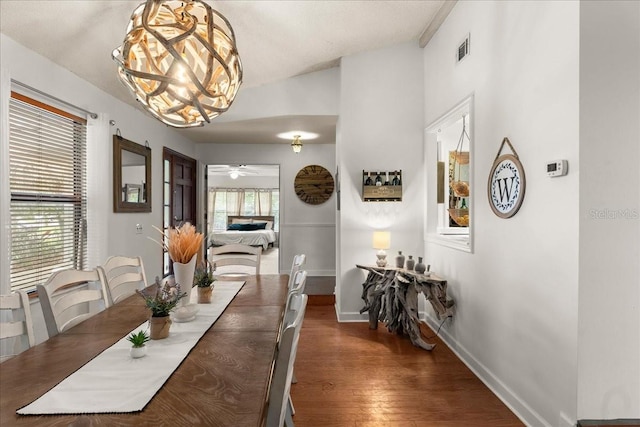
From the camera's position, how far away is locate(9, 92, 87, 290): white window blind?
2.66m

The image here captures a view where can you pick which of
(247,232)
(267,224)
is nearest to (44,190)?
(247,232)

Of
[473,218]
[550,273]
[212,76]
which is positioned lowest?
[550,273]

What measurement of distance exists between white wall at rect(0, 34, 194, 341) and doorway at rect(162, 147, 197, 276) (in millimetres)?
305

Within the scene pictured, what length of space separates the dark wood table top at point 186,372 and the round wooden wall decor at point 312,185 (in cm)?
480

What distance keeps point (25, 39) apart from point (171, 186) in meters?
3.06

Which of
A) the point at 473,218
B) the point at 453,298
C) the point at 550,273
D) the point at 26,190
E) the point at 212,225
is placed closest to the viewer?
the point at 550,273

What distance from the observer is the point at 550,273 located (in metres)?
2.10

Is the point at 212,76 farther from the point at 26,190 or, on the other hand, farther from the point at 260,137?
the point at 260,137

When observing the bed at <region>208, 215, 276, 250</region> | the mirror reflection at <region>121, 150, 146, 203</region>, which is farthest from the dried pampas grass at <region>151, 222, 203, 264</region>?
the bed at <region>208, 215, 276, 250</region>

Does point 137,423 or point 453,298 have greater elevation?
point 137,423

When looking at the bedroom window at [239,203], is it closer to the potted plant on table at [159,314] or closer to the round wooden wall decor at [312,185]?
the round wooden wall decor at [312,185]

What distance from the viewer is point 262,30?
3.36 m

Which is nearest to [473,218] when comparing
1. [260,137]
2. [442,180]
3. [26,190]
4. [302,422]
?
[442,180]

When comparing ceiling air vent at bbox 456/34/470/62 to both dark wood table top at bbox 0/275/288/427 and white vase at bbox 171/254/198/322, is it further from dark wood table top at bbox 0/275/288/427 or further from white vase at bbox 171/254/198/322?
white vase at bbox 171/254/198/322
